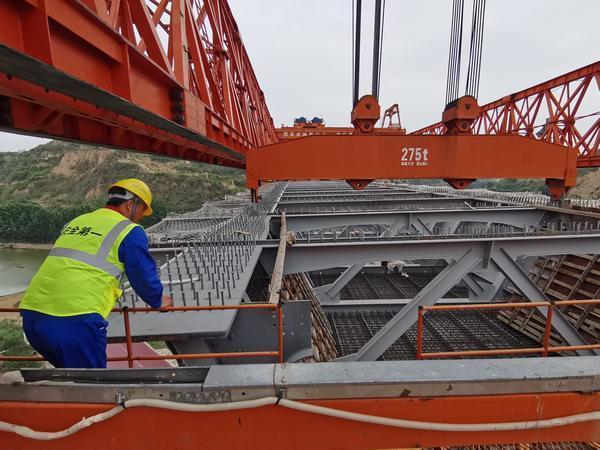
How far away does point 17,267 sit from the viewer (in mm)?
43906

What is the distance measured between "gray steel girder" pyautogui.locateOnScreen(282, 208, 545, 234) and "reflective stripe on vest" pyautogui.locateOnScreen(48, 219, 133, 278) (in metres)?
7.78

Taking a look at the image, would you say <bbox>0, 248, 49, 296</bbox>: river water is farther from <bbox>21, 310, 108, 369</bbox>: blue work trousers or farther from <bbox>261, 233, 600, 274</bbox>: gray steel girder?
<bbox>21, 310, 108, 369</bbox>: blue work trousers

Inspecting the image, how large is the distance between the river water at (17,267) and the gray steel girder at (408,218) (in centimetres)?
4174

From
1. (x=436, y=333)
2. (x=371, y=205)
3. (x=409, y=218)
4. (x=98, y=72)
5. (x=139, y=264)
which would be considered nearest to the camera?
(x=139, y=264)

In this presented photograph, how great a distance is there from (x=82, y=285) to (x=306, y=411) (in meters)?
1.85

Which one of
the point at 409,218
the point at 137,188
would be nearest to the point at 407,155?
→ the point at 137,188

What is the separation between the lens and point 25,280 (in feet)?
126

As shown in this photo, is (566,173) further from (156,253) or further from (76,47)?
(156,253)

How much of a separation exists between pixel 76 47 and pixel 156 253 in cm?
476

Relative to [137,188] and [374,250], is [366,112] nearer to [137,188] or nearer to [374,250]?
[374,250]

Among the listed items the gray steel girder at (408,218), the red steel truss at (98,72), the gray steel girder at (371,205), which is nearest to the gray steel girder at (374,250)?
the red steel truss at (98,72)

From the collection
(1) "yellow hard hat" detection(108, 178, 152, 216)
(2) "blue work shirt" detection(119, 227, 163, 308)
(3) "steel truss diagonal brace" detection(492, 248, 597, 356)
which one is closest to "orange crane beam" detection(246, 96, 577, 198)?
(3) "steel truss diagonal brace" detection(492, 248, 597, 356)

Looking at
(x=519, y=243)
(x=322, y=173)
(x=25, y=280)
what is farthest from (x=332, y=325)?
(x=25, y=280)

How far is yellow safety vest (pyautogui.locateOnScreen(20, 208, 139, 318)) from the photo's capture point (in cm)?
216
